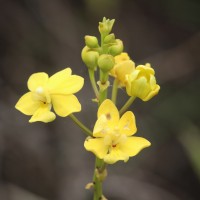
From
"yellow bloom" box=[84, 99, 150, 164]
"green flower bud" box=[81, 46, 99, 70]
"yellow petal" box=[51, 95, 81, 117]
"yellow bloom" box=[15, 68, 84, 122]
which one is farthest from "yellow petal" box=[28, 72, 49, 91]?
"yellow bloom" box=[84, 99, 150, 164]

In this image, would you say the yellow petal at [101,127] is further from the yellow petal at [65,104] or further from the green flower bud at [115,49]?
the green flower bud at [115,49]

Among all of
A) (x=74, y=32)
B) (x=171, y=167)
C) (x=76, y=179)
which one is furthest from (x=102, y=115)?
(x=74, y=32)

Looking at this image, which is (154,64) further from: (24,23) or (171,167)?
(24,23)

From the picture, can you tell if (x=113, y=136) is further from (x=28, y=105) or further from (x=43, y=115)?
(x=28, y=105)

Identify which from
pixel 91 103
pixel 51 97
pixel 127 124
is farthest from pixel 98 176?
pixel 91 103

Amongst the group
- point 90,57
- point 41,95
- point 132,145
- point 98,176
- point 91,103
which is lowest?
point 98,176
